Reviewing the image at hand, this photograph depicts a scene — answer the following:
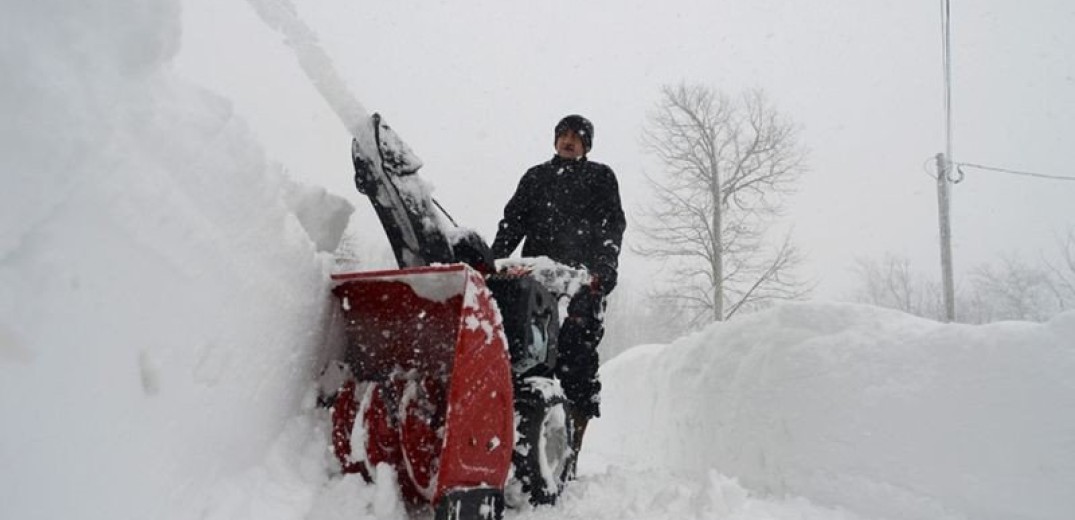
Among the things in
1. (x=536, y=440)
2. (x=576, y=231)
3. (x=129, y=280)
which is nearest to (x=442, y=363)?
(x=536, y=440)

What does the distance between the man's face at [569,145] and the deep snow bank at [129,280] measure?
2.10 metres

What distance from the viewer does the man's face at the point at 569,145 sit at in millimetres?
4105

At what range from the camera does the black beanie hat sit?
4.12 metres

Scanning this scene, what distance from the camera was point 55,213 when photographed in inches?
57.6

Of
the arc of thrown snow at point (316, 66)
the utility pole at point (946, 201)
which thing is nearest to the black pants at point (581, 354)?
the arc of thrown snow at point (316, 66)

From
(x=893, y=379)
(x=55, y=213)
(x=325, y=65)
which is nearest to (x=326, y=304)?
(x=325, y=65)

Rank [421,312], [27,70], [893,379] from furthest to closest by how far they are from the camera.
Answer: [893,379] < [421,312] < [27,70]

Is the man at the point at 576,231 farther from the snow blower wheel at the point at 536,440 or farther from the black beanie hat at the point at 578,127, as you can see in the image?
the snow blower wheel at the point at 536,440

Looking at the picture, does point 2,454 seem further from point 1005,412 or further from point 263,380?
point 1005,412

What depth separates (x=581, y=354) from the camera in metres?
3.71

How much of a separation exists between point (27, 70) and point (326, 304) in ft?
4.41

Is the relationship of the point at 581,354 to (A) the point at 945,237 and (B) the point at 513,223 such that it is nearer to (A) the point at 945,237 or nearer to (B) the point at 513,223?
(B) the point at 513,223

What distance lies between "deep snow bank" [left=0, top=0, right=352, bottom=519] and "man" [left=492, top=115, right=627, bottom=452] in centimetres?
171

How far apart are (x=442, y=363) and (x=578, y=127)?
A: 2.21 metres
